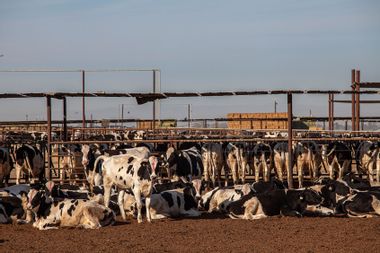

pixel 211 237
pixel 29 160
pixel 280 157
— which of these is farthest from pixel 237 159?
pixel 211 237

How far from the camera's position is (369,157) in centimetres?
2048

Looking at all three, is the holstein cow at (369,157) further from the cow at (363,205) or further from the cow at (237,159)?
the cow at (363,205)

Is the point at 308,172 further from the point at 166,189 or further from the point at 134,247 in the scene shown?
the point at 134,247

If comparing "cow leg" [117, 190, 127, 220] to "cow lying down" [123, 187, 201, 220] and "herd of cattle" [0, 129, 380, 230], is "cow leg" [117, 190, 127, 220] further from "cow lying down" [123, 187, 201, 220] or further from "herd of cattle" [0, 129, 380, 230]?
"cow lying down" [123, 187, 201, 220]

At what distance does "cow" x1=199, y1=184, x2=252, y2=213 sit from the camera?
48.2 ft

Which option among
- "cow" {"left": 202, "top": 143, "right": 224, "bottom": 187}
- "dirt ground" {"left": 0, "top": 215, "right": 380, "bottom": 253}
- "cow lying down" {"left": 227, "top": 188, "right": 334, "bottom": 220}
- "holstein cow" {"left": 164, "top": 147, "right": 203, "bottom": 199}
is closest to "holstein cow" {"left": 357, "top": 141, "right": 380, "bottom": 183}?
"cow" {"left": 202, "top": 143, "right": 224, "bottom": 187}

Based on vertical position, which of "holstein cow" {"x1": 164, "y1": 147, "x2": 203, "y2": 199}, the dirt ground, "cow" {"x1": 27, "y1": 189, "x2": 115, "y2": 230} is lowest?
the dirt ground

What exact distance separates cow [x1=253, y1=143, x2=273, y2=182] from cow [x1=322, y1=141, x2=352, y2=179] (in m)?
1.56

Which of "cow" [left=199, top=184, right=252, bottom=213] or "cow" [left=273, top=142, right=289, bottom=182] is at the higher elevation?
"cow" [left=273, top=142, right=289, bottom=182]

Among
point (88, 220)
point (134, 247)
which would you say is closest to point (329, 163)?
point (88, 220)

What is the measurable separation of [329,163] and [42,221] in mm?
9791

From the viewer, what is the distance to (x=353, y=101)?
76.9 ft

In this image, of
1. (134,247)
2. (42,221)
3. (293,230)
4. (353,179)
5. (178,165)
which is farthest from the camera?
(178,165)

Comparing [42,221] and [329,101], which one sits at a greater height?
[329,101]
